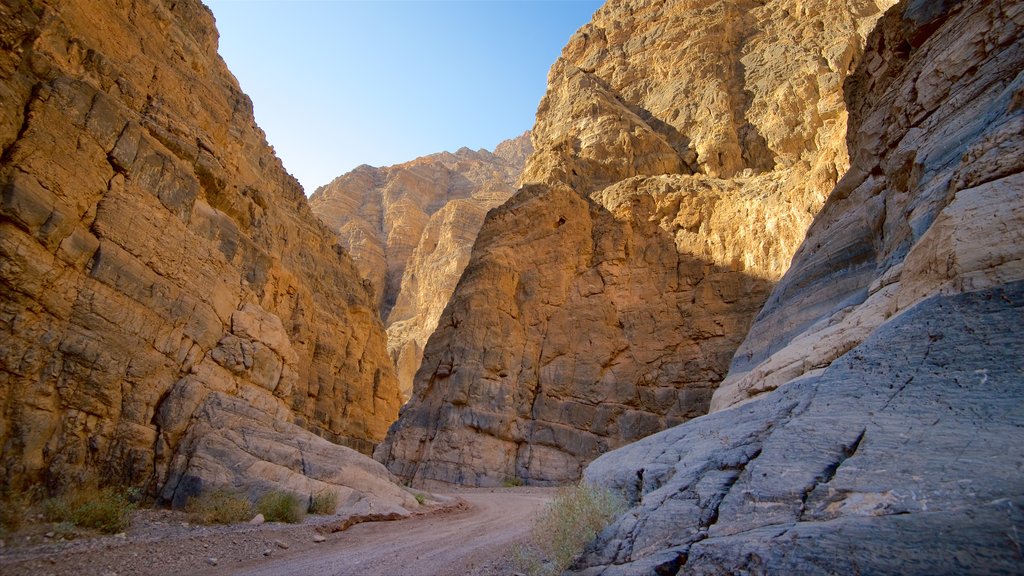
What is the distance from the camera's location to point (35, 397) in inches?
397

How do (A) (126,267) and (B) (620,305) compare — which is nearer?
(A) (126,267)

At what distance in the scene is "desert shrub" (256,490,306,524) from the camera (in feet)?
35.7

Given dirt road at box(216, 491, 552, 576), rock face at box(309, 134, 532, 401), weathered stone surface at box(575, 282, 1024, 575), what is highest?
rock face at box(309, 134, 532, 401)

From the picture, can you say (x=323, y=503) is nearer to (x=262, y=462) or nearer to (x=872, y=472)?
(x=262, y=462)

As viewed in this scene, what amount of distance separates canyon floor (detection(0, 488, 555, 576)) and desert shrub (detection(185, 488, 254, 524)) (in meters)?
0.29

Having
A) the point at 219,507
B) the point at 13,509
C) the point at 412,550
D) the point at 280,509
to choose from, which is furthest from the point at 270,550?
the point at 13,509

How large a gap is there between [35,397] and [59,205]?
422 cm

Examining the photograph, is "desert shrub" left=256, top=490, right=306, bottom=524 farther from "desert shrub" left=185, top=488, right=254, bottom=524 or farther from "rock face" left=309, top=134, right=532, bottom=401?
"rock face" left=309, top=134, right=532, bottom=401

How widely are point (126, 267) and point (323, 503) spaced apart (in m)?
7.74

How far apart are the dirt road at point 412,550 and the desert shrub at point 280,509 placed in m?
1.25

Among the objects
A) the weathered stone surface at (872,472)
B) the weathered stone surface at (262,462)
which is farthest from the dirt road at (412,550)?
the weathered stone surface at (872,472)

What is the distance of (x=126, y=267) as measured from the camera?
40.8 feet

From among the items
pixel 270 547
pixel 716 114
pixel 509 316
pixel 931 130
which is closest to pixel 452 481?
pixel 509 316

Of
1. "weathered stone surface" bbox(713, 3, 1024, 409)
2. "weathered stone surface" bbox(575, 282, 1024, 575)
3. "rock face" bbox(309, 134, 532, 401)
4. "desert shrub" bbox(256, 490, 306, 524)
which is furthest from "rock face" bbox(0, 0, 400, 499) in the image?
"rock face" bbox(309, 134, 532, 401)
